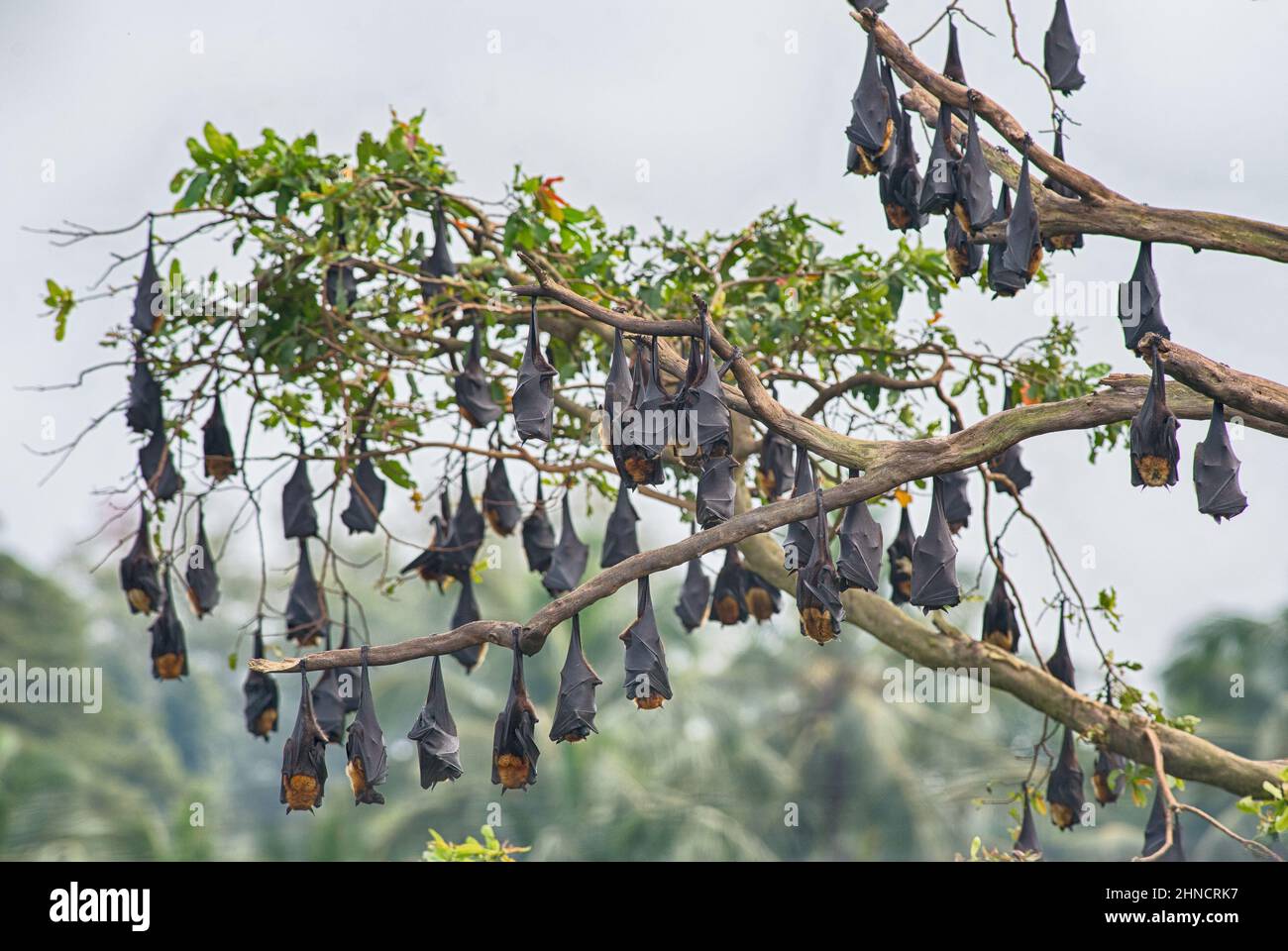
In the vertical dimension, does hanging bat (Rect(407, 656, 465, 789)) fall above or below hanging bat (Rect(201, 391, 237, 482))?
below

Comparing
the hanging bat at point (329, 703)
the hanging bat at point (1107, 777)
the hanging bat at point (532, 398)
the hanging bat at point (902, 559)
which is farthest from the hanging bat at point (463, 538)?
the hanging bat at point (1107, 777)

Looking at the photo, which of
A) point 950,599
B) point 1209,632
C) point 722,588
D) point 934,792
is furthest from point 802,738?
point 950,599

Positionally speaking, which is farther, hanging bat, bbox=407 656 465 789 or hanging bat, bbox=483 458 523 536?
hanging bat, bbox=483 458 523 536

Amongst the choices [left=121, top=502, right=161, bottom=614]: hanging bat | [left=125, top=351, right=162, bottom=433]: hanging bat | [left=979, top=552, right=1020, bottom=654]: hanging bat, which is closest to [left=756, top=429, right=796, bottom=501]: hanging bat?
[left=979, top=552, right=1020, bottom=654]: hanging bat

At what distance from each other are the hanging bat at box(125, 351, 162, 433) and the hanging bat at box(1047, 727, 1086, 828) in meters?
4.90

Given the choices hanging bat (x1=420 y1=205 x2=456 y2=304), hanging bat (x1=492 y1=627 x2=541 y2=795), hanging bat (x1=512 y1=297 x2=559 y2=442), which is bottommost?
hanging bat (x1=492 y1=627 x2=541 y2=795)

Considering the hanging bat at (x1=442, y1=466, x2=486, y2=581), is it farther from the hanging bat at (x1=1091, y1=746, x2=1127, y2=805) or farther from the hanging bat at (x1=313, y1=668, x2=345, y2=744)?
the hanging bat at (x1=1091, y1=746, x2=1127, y2=805)

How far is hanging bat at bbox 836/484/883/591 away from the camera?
17.8 ft

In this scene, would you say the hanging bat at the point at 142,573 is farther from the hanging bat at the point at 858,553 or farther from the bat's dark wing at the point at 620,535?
the hanging bat at the point at 858,553

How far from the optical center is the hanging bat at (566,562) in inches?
303

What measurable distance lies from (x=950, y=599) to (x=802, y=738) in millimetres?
30303

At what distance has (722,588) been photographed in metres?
8.13

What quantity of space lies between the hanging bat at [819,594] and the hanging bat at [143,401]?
13.3ft

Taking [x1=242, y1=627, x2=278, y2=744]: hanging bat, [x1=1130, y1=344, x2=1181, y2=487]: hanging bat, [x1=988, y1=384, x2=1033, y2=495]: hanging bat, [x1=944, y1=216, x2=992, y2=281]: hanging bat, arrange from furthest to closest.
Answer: [x1=242, y1=627, x2=278, y2=744]: hanging bat, [x1=988, y1=384, x2=1033, y2=495]: hanging bat, [x1=944, y1=216, x2=992, y2=281]: hanging bat, [x1=1130, y1=344, x2=1181, y2=487]: hanging bat
